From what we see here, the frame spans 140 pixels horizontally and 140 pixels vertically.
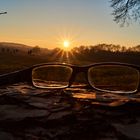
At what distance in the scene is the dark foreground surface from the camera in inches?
65.0

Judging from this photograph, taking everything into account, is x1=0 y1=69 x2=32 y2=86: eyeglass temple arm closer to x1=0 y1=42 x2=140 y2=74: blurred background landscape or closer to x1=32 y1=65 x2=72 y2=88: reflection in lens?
x1=32 y1=65 x2=72 y2=88: reflection in lens

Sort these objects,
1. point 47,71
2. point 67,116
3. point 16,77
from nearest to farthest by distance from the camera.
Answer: point 67,116, point 16,77, point 47,71

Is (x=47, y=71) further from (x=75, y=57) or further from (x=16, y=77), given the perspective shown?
(x=75, y=57)

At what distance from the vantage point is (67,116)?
1954mm

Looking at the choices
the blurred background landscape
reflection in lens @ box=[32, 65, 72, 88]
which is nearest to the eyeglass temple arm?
reflection in lens @ box=[32, 65, 72, 88]

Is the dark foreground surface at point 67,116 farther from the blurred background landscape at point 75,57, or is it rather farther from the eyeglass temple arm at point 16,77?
the blurred background landscape at point 75,57

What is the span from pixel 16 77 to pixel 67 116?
37.9 inches

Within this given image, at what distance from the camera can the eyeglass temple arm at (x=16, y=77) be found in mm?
2752

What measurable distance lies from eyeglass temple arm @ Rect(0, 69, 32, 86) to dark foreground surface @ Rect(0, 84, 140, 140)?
94mm

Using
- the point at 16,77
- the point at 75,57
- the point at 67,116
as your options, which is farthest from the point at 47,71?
the point at 75,57

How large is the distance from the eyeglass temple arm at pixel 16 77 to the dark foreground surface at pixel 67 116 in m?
0.09

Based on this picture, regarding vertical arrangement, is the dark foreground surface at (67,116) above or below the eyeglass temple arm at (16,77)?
below

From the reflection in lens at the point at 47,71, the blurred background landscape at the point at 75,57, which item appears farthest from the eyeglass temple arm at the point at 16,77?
the blurred background landscape at the point at 75,57

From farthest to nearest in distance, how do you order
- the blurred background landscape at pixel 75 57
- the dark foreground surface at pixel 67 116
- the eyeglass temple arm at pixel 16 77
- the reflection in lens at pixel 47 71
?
the blurred background landscape at pixel 75 57 → the reflection in lens at pixel 47 71 → the eyeglass temple arm at pixel 16 77 → the dark foreground surface at pixel 67 116
